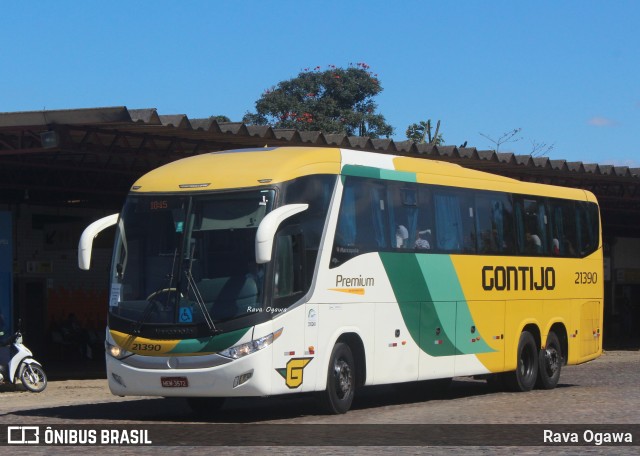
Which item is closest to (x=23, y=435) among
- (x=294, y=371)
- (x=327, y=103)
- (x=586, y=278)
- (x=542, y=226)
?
(x=294, y=371)

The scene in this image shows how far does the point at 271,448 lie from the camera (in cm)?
1188

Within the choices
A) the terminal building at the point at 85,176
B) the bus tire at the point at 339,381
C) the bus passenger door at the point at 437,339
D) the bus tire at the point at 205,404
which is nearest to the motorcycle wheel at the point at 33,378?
the terminal building at the point at 85,176

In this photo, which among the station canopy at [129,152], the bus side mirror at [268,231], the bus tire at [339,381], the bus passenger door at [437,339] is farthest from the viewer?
the station canopy at [129,152]

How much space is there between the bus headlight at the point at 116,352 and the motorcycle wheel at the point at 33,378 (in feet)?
24.7

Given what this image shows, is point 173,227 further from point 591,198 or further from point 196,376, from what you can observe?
point 591,198

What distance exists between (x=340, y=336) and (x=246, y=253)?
7.17 feet

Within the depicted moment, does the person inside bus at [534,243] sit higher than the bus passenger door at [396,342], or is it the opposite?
the person inside bus at [534,243]

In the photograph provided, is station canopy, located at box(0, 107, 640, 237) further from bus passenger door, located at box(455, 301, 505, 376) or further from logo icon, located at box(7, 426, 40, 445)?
logo icon, located at box(7, 426, 40, 445)

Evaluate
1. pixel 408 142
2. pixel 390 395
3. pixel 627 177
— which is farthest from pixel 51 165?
pixel 627 177

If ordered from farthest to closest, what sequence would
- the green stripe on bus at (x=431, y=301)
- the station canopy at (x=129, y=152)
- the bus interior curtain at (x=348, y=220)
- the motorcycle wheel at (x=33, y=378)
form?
the motorcycle wheel at (x=33, y=378), the station canopy at (x=129, y=152), the green stripe on bus at (x=431, y=301), the bus interior curtain at (x=348, y=220)

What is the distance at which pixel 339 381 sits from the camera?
52.3 feet

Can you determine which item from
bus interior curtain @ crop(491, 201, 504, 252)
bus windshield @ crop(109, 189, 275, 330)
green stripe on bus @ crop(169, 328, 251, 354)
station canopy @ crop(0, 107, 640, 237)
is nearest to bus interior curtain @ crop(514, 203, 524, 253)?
bus interior curtain @ crop(491, 201, 504, 252)

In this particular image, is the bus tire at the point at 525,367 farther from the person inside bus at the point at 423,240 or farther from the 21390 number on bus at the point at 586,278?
the person inside bus at the point at 423,240

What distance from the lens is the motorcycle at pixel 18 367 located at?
22266mm
